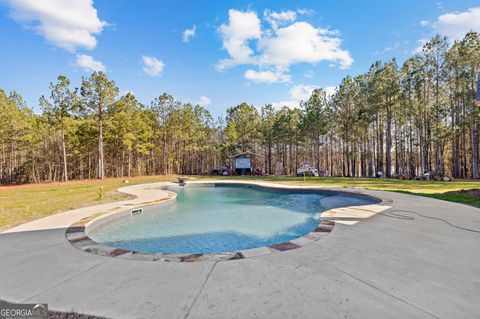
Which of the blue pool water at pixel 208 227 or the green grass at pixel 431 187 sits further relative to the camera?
the green grass at pixel 431 187

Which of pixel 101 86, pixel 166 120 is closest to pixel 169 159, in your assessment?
pixel 166 120

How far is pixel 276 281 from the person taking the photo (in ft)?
7.51

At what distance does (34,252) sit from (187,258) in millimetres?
2399

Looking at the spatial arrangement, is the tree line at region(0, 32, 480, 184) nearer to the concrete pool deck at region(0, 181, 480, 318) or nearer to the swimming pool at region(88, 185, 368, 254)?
the swimming pool at region(88, 185, 368, 254)

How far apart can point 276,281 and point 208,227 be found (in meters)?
3.84

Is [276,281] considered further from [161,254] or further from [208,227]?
[208,227]

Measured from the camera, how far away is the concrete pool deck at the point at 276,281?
6.07 feet

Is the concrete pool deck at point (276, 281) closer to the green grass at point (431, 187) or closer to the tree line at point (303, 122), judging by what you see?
the green grass at point (431, 187)

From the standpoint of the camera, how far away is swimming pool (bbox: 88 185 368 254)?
452 centimetres

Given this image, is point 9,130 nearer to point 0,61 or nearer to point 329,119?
point 0,61

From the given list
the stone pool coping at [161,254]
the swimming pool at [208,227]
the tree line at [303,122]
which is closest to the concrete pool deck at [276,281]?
the stone pool coping at [161,254]

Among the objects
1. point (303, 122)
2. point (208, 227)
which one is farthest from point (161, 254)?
point (303, 122)

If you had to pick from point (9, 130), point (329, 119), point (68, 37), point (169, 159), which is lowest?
point (169, 159)

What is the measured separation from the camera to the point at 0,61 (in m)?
13.7
